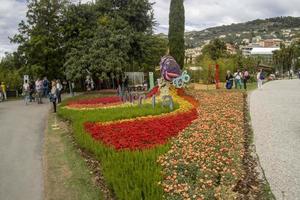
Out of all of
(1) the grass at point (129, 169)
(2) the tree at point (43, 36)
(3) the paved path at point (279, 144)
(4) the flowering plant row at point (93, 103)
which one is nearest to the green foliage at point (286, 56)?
(2) the tree at point (43, 36)

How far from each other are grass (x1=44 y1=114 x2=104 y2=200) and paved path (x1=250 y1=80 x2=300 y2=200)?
3.34 m

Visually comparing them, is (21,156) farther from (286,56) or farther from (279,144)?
(286,56)

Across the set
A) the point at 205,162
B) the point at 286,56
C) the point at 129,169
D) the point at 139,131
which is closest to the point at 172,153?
the point at 205,162

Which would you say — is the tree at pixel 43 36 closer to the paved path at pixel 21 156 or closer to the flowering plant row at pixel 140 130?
the paved path at pixel 21 156

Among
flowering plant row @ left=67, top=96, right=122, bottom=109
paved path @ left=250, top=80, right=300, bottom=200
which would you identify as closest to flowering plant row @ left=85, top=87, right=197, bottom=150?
paved path @ left=250, top=80, right=300, bottom=200

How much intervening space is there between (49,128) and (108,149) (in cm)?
737

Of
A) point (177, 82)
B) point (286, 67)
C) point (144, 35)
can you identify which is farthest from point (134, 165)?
point (286, 67)

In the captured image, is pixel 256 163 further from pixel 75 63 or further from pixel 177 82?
pixel 75 63

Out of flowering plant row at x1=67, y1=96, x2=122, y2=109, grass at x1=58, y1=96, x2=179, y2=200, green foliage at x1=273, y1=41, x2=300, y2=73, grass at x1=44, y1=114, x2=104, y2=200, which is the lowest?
grass at x1=44, y1=114, x2=104, y2=200

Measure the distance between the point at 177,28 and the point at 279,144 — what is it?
17.3m

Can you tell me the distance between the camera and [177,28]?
26.9 metres

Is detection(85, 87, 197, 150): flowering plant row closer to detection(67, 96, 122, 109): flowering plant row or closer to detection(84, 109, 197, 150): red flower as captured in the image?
detection(84, 109, 197, 150): red flower

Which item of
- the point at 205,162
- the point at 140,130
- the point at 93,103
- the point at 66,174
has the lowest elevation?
the point at 66,174

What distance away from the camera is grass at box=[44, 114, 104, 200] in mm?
8164
